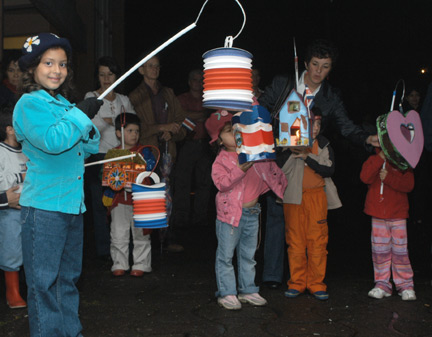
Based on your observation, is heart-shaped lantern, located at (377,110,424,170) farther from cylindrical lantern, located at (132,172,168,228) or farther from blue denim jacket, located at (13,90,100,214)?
blue denim jacket, located at (13,90,100,214)

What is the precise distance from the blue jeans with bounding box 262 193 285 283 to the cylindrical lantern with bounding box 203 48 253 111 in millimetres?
1522

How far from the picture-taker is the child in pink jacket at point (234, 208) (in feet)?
14.1

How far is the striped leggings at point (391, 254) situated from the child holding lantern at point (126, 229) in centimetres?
193

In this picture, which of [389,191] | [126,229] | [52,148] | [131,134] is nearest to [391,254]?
[389,191]

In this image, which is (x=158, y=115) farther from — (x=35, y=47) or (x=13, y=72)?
(x=35, y=47)

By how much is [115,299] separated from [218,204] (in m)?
1.04

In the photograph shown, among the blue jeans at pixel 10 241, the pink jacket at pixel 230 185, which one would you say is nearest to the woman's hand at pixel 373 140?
the pink jacket at pixel 230 185

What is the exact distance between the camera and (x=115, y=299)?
14.7 feet

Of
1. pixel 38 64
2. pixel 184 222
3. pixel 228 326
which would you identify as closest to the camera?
pixel 38 64

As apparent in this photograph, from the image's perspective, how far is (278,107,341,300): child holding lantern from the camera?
15.1ft

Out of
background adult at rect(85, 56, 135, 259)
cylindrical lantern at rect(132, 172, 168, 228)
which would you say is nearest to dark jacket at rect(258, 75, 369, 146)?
cylindrical lantern at rect(132, 172, 168, 228)

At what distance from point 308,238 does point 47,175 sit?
7.44ft

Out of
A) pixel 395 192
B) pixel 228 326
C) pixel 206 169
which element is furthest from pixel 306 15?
pixel 228 326

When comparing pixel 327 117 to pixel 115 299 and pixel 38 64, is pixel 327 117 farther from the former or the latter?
pixel 38 64
